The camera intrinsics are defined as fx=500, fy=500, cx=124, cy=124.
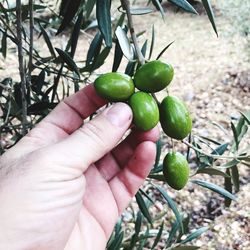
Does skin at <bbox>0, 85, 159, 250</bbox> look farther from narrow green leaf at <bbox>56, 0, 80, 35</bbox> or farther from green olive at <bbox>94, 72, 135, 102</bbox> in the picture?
narrow green leaf at <bbox>56, 0, 80, 35</bbox>

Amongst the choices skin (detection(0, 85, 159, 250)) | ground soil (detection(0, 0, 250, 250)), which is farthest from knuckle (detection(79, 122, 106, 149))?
ground soil (detection(0, 0, 250, 250))

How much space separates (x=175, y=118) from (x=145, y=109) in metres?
0.06

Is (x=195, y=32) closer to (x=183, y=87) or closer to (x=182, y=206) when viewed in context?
(x=183, y=87)

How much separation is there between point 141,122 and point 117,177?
440mm

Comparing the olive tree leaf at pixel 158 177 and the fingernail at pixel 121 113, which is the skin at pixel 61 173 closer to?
the fingernail at pixel 121 113

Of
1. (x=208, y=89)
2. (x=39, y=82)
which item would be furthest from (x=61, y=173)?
(x=208, y=89)

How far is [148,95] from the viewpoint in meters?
0.90

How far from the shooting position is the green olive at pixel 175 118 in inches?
36.2

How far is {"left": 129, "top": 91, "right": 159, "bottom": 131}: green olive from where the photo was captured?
893 mm

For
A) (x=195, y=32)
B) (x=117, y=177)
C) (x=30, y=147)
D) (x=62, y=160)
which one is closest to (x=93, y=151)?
(x=62, y=160)

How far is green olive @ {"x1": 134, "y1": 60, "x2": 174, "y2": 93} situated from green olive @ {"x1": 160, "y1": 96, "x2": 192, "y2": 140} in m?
0.05

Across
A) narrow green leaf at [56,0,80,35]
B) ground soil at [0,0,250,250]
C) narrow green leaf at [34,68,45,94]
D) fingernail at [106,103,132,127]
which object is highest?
narrow green leaf at [56,0,80,35]

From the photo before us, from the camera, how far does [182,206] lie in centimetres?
292

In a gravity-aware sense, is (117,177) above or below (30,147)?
below
